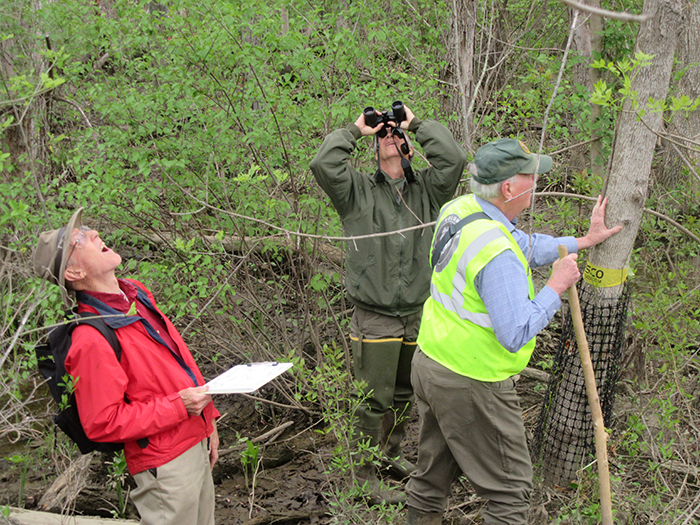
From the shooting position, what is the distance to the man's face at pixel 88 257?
2338 mm

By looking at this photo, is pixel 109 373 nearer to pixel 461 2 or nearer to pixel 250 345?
pixel 250 345

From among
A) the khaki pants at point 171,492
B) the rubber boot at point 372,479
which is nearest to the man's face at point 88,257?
the khaki pants at point 171,492

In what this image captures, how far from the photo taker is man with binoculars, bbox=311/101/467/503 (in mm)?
3389

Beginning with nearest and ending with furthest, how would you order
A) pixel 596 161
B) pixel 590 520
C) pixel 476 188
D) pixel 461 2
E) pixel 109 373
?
pixel 109 373
pixel 476 188
pixel 590 520
pixel 596 161
pixel 461 2

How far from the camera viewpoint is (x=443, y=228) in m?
2.61

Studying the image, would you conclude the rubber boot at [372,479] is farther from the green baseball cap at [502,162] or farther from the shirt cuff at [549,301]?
the green baseball cap at [502,162]

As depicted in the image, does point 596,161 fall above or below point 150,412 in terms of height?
above

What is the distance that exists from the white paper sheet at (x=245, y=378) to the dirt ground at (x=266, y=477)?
113cm

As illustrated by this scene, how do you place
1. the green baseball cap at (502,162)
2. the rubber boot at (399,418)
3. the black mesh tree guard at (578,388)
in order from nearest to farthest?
the green baseball cap at (502,162) < the black mesh tree guard at (578,388) < the rubber boot at (399,418)

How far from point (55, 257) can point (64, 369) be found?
44cm

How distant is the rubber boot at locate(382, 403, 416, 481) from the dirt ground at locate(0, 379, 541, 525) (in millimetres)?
126

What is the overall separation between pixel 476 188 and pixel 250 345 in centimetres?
281

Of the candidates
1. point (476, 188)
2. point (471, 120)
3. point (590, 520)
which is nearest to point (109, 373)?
point (476, 188)

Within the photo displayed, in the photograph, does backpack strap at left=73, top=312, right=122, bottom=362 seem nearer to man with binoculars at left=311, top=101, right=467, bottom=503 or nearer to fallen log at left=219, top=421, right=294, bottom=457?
man with binoculars at left=311, top=101, right=467, bottom=503
